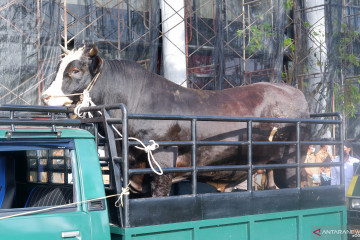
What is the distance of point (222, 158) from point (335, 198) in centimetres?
129

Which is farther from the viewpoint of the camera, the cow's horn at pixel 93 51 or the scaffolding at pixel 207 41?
the scaffolding at pixel 207 41

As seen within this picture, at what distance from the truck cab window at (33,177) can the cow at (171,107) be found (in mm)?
870

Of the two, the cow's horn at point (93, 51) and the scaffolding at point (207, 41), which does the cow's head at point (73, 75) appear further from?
the scaffolding at point (207, 41)

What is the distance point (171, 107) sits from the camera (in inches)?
226

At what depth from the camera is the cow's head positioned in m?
5.34

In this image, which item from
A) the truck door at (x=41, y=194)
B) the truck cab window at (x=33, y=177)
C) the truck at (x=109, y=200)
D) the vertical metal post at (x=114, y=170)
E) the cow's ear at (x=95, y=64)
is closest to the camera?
the truck door at (x=41, y=194)

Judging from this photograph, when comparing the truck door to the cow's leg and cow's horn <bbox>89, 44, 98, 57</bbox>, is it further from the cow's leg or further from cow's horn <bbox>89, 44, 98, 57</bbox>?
cow's horn <bbox>89, 44, 98, 57</bbox>

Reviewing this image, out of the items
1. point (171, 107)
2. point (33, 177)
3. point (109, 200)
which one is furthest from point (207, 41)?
point (109, 200)

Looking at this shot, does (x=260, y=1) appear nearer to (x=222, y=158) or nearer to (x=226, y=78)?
(x=226, y=78)

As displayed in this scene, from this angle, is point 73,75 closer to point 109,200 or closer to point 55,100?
point 55,100

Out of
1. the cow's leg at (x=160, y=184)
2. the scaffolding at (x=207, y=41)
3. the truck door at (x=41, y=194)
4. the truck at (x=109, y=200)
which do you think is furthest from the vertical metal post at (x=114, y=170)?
the scaffolding at (x=207, y=41)

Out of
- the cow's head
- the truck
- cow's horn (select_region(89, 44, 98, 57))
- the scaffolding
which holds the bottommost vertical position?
the truck

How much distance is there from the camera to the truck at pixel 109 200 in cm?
361

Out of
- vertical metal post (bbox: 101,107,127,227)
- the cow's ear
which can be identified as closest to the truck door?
vertical metal post (bbox: 101,107,127,227)
